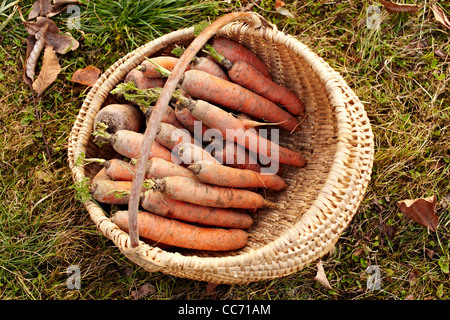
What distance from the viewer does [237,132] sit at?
2178mm

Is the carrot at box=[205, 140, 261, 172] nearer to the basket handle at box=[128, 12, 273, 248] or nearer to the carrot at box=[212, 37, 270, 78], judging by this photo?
the carrot at box=[212, 37, 270, 78]

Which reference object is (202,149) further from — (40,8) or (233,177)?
(40,8)

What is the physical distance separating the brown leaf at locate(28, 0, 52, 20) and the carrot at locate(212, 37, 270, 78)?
1.24m

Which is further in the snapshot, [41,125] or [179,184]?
[41,125]

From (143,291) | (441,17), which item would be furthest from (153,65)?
(441,17)

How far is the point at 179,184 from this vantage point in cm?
196

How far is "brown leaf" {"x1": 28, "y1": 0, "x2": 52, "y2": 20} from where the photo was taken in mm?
2645

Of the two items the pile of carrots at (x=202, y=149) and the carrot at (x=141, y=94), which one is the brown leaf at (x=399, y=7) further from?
the carrot at (x=141, y=94)

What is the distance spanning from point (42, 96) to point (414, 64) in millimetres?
2492

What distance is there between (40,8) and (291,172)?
198 cm

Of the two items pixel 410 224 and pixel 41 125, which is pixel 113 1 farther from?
pixel 410 224

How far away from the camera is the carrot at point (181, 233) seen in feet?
6.35
